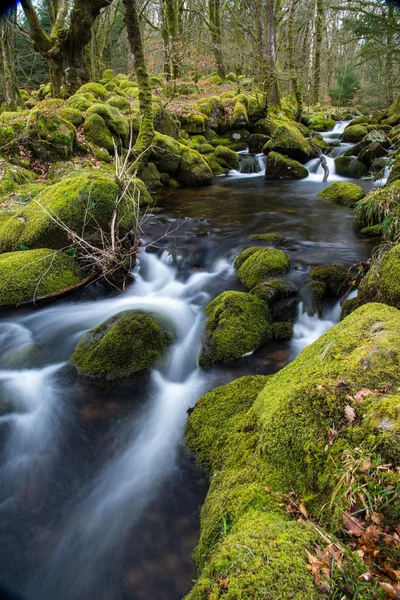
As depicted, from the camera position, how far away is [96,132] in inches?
483

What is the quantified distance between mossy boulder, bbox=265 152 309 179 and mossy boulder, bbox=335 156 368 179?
3.90ft

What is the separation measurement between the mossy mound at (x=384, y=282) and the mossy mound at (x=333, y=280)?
1409mm

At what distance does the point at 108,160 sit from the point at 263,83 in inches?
440

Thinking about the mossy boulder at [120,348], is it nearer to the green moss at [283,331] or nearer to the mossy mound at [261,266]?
the green moss at [283,331]

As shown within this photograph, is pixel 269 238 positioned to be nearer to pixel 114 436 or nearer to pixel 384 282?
pixel 384 282

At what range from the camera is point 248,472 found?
95.7 inches

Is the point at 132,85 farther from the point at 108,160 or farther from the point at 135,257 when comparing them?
the point at 135,257

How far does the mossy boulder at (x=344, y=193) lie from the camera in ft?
34.0

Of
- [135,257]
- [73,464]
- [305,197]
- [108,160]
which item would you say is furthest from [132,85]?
[73,464]

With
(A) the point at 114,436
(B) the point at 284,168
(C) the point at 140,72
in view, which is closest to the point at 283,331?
(A) the point at 114,436

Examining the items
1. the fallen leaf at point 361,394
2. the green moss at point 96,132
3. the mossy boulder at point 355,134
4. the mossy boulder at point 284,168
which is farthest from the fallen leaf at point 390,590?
the mossy boulder at point 355,134

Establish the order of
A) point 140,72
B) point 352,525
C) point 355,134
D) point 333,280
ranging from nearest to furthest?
point 352,525 < point 333,280 < point 140,72 < point 355,134

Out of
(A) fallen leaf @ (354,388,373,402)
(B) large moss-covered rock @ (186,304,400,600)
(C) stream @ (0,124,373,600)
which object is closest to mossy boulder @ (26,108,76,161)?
(C) stream @ (0,124,373,600)

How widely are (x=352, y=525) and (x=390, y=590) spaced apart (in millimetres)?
286
